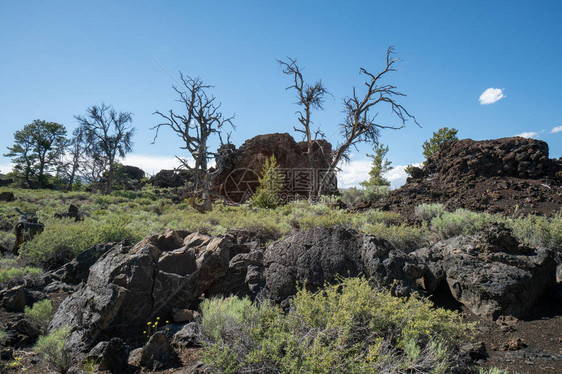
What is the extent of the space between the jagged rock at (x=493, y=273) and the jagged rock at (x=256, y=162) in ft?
57.9

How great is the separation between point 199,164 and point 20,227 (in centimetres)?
1205

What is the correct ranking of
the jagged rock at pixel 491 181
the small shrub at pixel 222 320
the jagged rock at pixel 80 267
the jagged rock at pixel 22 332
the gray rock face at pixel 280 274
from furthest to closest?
the jagged rock at pixel 491 181
the jagged rock at pixel 80 267
the gray rock face at pixel 280 274
the jagged rock at pixel 22 332
the small shrub at pixel 222 320

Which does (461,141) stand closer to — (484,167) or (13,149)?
(484,167)

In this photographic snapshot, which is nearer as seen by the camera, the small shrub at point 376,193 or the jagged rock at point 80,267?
the jagged rock at point 80,267

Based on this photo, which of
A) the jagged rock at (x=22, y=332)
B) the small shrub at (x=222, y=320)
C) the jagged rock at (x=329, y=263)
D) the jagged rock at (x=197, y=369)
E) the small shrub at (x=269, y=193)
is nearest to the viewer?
the jagged rock at (x=197, y=369)

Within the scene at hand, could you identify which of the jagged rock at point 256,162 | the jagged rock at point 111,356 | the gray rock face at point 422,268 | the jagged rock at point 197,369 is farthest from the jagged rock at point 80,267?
the jagged rock at point 256,162

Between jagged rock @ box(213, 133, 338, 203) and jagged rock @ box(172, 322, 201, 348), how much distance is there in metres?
19.3

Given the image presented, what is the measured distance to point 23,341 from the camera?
3.95 metres

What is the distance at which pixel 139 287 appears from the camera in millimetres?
Result: 4305

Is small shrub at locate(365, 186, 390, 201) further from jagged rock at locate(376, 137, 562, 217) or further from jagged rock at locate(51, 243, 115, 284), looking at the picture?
jagged rock at locate(51, 243, 115, 284)

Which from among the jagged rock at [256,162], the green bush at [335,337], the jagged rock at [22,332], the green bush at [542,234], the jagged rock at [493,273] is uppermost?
the jagged rock at [256,162]

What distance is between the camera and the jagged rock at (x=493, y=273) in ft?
15.0

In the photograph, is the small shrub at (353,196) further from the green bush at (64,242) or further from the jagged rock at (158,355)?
the jagged rock at (158,355)

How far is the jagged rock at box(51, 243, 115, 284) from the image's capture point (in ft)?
19.6
